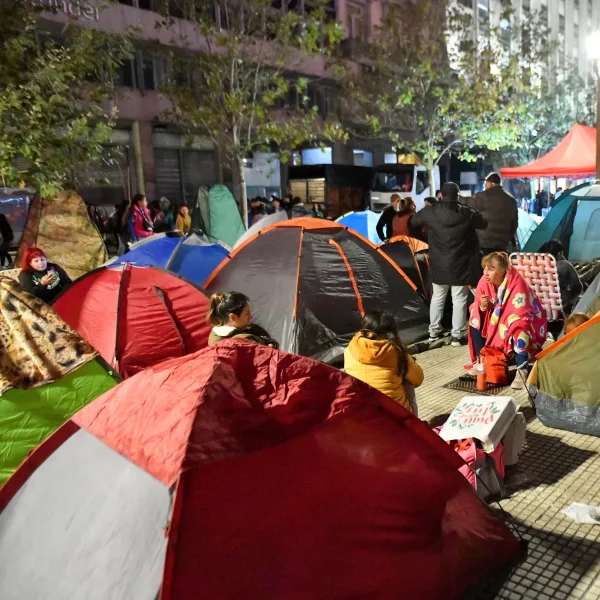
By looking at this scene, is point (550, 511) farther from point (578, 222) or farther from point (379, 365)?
point (578, 222)

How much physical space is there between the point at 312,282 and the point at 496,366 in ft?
6.82

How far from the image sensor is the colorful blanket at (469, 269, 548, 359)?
17.9ft

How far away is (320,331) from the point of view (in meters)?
6.38

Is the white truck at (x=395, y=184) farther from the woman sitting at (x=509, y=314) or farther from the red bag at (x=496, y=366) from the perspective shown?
the red bag at (x=496, y=366)

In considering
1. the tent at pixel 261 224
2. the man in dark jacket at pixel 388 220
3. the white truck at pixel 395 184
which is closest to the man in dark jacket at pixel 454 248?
the tent at pixel 261 224

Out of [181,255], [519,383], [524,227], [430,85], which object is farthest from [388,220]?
[430,85]

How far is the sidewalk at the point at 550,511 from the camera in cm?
290

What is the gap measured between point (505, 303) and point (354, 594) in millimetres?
3709

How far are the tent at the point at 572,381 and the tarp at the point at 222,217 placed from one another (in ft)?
29.3

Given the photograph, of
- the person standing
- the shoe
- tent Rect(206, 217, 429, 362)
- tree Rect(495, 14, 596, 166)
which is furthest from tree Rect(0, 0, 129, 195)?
tree Rect(495, 14, 596, 166)

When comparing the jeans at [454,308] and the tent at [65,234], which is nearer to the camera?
the jeans at [454,308]

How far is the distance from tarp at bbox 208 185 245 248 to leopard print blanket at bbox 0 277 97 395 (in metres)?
8.76

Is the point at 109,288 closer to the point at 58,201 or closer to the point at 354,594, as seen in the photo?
the point at 354,594

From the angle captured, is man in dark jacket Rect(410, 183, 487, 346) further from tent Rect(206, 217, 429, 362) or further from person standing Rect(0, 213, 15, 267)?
person standing Rect(0, 213, 15, 267)
